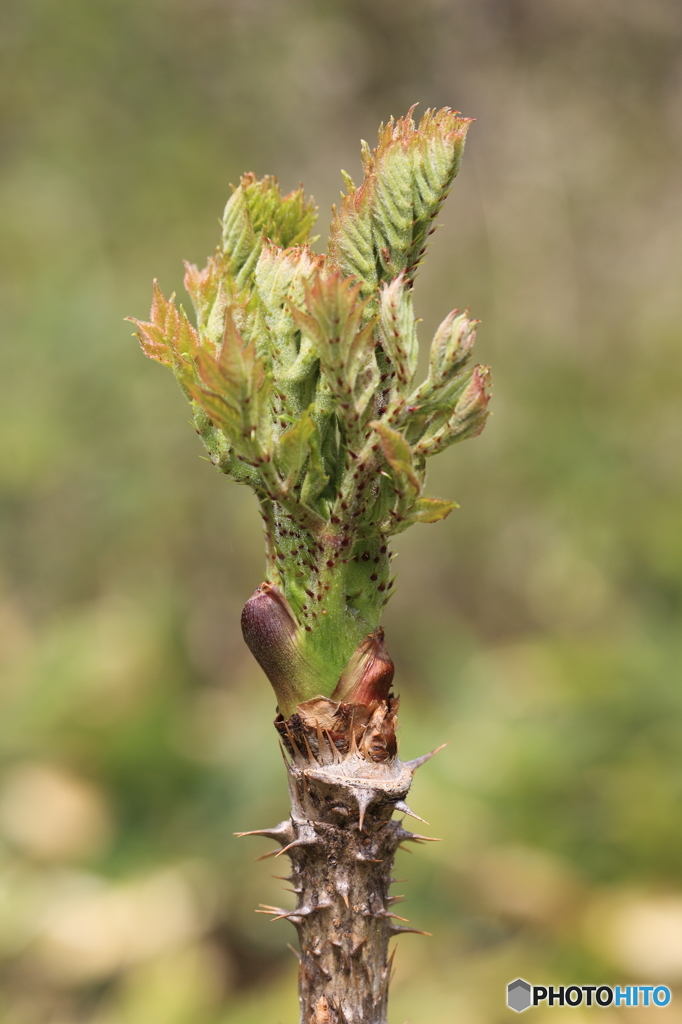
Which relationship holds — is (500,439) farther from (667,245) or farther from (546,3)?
(546,3)

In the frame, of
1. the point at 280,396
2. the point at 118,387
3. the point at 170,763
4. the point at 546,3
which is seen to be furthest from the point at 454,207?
the point at 280,396

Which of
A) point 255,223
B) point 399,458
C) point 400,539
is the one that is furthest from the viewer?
point 400,539

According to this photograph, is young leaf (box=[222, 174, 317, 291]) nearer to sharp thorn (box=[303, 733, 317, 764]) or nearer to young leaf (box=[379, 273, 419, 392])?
young leaf (box=[379, 273, 419, 392])

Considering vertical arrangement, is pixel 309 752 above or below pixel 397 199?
Answer: below

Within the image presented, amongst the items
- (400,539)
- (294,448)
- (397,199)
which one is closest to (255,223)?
(397,199)

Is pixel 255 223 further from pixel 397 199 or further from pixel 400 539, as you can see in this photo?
pixel 400 539

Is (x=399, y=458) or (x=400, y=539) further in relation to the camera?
(x=400, y=539)


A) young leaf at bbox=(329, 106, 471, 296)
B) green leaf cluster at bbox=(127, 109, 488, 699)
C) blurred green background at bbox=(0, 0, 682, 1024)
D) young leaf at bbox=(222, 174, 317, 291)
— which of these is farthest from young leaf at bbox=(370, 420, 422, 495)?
blurred green background at bbox=(0, 0, 682, 1024)
